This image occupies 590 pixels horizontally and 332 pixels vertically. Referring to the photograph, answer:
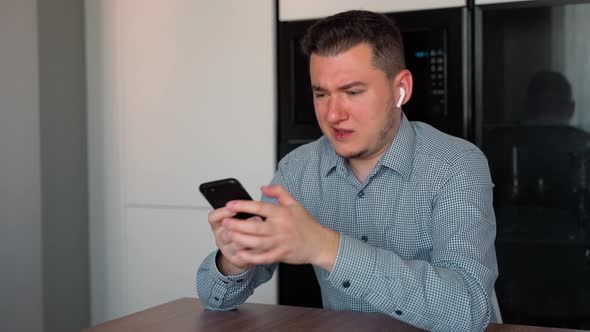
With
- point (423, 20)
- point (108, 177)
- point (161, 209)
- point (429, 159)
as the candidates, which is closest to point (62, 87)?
point (108, 177)

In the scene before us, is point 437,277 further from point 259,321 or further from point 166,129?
point 166,129

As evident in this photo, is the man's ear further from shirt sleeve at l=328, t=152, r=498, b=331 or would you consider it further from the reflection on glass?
the reflection on glass

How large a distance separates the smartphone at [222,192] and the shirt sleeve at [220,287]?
24 centimetres

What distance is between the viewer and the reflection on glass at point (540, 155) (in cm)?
208

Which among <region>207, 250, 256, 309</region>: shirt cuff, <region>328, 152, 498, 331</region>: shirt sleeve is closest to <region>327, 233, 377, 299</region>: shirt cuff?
<region>328, 152, 498, 331</region>: shirt sleeve

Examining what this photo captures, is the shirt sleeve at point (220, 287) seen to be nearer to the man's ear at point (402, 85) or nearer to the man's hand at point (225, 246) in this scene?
the man's hand at point (225, 246)

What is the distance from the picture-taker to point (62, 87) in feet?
8.67

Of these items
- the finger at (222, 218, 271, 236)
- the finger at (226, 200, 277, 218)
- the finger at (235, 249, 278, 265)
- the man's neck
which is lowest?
the finger at (235, 249, 278, 265)

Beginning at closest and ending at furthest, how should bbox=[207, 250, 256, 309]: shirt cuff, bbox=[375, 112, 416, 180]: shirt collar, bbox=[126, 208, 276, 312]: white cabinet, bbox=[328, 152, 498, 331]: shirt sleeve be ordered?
1. bbox=[328, 152, 498, 331]: shirt sleeve
2. bbox=[207, 250, 256, 309]: shirt cuff
3. bbox=[375, 112, 416, 180]: shirt collar
4. bbox=[126, 208, 276, 312]: white cabinet

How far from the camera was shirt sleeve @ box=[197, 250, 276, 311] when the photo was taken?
1386 mm

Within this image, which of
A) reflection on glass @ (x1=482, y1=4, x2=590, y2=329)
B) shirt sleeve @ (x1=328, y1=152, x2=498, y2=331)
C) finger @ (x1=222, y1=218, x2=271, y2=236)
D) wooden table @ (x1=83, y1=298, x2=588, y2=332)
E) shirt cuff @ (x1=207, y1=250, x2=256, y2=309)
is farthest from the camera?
reflection on glass @ (x1=482, y1=4, x2=590, y2=329)

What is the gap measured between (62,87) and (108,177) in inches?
15.2

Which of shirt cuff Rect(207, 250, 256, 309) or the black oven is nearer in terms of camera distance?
shirt cuff Rect(207, 250, 256, 309)

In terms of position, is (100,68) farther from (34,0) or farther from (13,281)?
(13,281)
